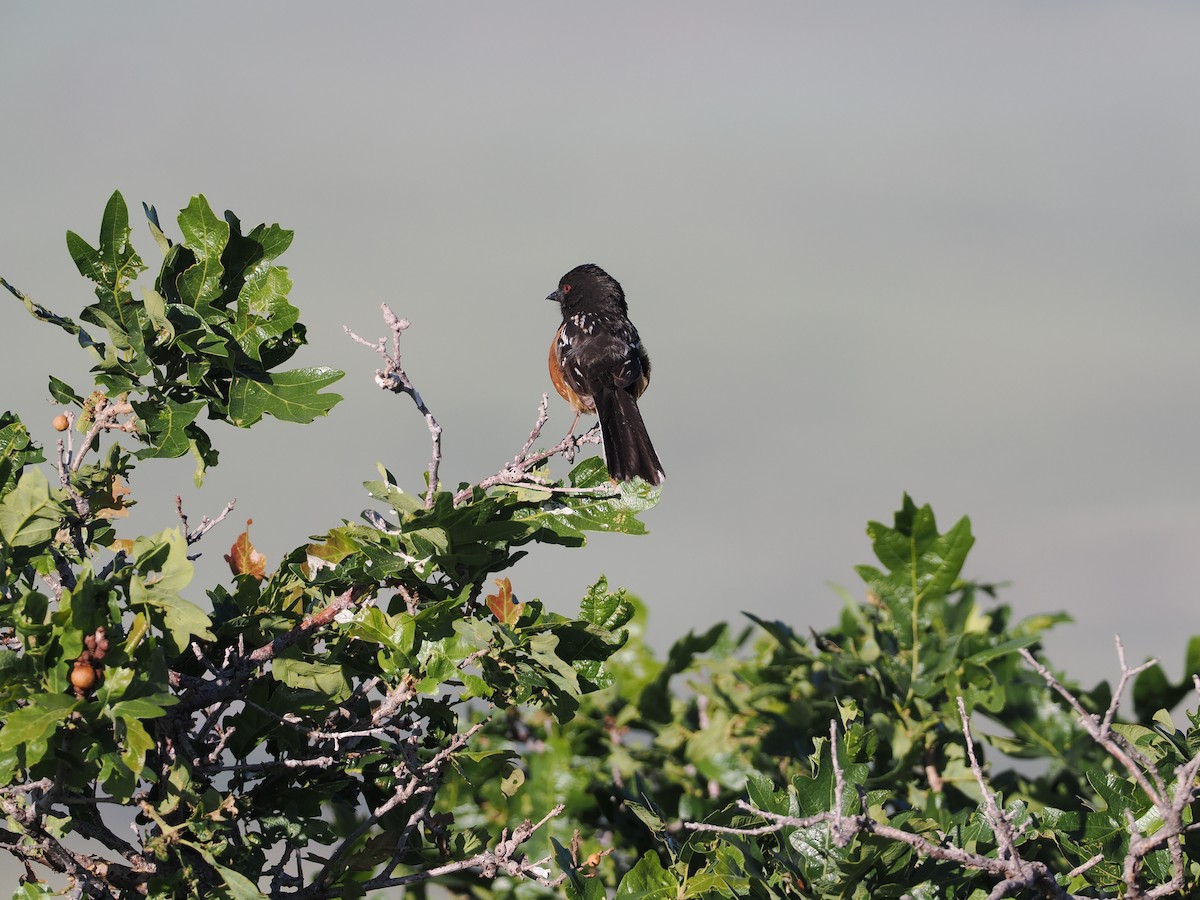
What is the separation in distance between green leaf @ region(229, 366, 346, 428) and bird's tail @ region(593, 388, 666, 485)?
911 millimetres

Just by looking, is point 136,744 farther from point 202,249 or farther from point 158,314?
point 202,249

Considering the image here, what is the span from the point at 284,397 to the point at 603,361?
339cm

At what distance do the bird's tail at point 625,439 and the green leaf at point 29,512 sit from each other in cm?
157

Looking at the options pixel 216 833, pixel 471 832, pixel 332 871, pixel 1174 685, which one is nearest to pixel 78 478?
pixel 216 833

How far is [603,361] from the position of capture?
6.43m

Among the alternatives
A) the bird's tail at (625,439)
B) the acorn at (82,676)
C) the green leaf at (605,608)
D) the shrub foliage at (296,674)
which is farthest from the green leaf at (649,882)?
the acorn at (82,676)

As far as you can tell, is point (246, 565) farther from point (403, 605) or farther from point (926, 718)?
point (926, 718)

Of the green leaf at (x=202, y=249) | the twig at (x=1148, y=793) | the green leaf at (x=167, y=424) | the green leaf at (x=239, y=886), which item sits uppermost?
the green leaf at (x=202, y=249)

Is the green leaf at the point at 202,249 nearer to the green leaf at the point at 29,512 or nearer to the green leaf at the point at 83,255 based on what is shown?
the green leaf at the point at 83,255

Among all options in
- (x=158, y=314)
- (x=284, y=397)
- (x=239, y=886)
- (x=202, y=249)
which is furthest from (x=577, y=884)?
(x=202, y=249)

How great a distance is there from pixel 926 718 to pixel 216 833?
9.83ft

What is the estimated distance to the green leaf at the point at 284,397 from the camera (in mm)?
3166

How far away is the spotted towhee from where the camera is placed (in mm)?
5137

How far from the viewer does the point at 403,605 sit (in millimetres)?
3244
